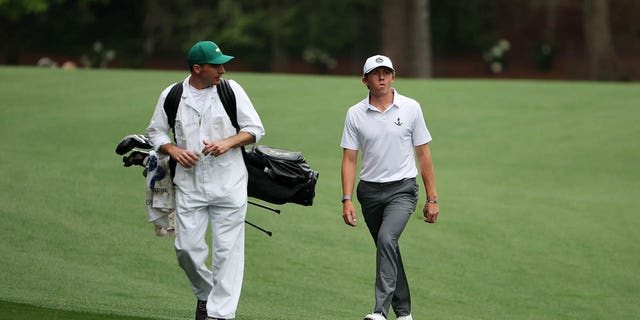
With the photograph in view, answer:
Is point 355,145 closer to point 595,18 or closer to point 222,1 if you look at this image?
point 595,18

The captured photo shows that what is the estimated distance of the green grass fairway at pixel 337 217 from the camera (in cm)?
1135

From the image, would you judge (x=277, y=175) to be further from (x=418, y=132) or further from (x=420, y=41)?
(x=420, y=41)

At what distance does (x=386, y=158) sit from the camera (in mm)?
8836

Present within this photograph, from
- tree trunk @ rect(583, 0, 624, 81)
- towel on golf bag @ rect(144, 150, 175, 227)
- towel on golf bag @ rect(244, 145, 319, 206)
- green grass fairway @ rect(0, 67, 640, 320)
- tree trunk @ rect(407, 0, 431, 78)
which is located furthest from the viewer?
tree trunk @ rect(407, 0, 431, 78)

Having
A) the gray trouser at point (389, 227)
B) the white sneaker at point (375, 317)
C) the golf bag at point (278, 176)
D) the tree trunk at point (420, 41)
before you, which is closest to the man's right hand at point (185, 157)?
the golf bag at point (278, 176)

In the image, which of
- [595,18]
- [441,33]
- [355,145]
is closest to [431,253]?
[355,145]

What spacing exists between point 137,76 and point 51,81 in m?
2.12

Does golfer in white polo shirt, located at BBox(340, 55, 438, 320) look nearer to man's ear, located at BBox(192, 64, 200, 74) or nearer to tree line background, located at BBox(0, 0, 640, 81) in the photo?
man's ear, located at BBox(192, 64, 200, 74)

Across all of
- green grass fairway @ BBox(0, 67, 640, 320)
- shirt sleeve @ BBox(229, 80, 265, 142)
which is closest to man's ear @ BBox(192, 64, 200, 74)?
shirt sleeve @ BBox(229, 80, 265, 142)

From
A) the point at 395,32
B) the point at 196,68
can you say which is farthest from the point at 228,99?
the point at 395,32

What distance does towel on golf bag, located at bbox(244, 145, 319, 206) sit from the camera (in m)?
8.61

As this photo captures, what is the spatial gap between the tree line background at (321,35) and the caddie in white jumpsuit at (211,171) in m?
36.4

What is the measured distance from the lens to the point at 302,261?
12781mm

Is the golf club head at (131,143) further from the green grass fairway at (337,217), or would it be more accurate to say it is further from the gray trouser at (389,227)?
the gray trouser at (389,227)
